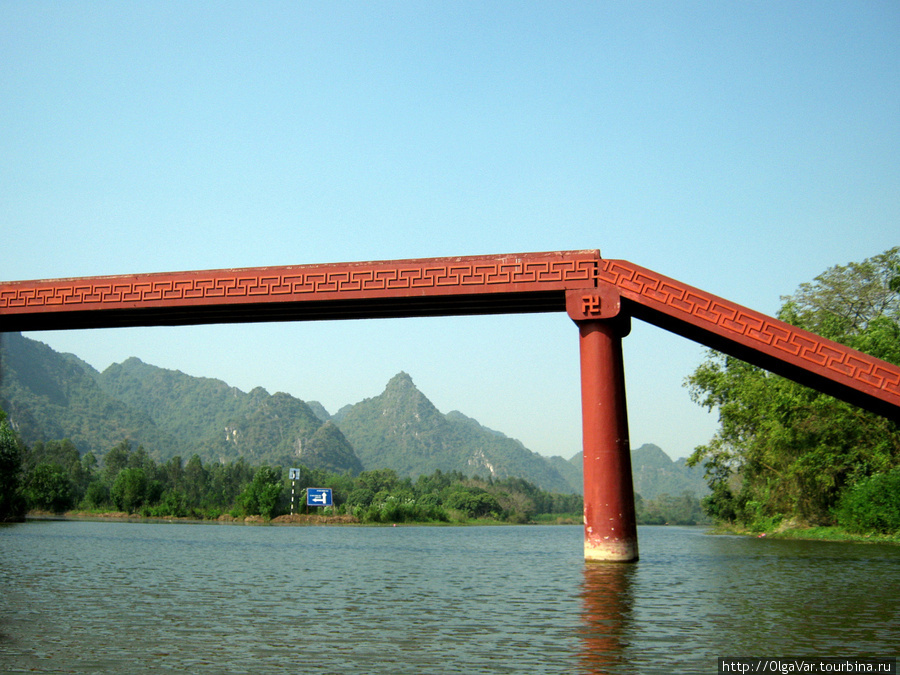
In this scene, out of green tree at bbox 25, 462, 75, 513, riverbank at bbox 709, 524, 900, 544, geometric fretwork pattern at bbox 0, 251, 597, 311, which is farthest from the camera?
green tree at bbox 25, 462, 75, 513

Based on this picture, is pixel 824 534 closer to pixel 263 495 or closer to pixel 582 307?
pixel 582 307

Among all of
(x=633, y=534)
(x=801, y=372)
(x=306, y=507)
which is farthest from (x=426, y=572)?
(x=306, y=507)

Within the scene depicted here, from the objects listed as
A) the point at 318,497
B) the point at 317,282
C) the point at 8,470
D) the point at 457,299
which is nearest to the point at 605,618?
the point at 457,299

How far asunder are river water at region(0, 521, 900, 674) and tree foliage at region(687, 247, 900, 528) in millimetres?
13543

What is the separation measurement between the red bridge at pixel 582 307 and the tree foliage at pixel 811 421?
12095 millimetres

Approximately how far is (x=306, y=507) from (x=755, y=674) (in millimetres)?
79986

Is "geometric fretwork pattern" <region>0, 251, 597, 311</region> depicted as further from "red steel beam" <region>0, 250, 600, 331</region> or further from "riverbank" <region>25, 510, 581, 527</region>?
"riverbank" <region>25, 510, 581, 527</region>

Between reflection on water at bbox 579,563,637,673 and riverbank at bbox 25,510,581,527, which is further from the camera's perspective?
riverbank at bbox 25,510,581,527

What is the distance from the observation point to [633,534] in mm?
18203

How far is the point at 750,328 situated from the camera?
1778 centimetres

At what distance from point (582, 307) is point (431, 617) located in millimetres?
10494

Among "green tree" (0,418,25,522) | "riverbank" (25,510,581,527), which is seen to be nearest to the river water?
"green tree" (0,418,25,522)

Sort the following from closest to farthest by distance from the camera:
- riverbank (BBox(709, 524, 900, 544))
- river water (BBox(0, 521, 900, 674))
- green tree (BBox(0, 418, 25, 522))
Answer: river water (BBox(0, 521, 900, 674)), riverbank (BBox(709, 524, 900, 544)), green tree (BBox(0, 418, 25, 522))

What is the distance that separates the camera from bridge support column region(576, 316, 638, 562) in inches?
693
